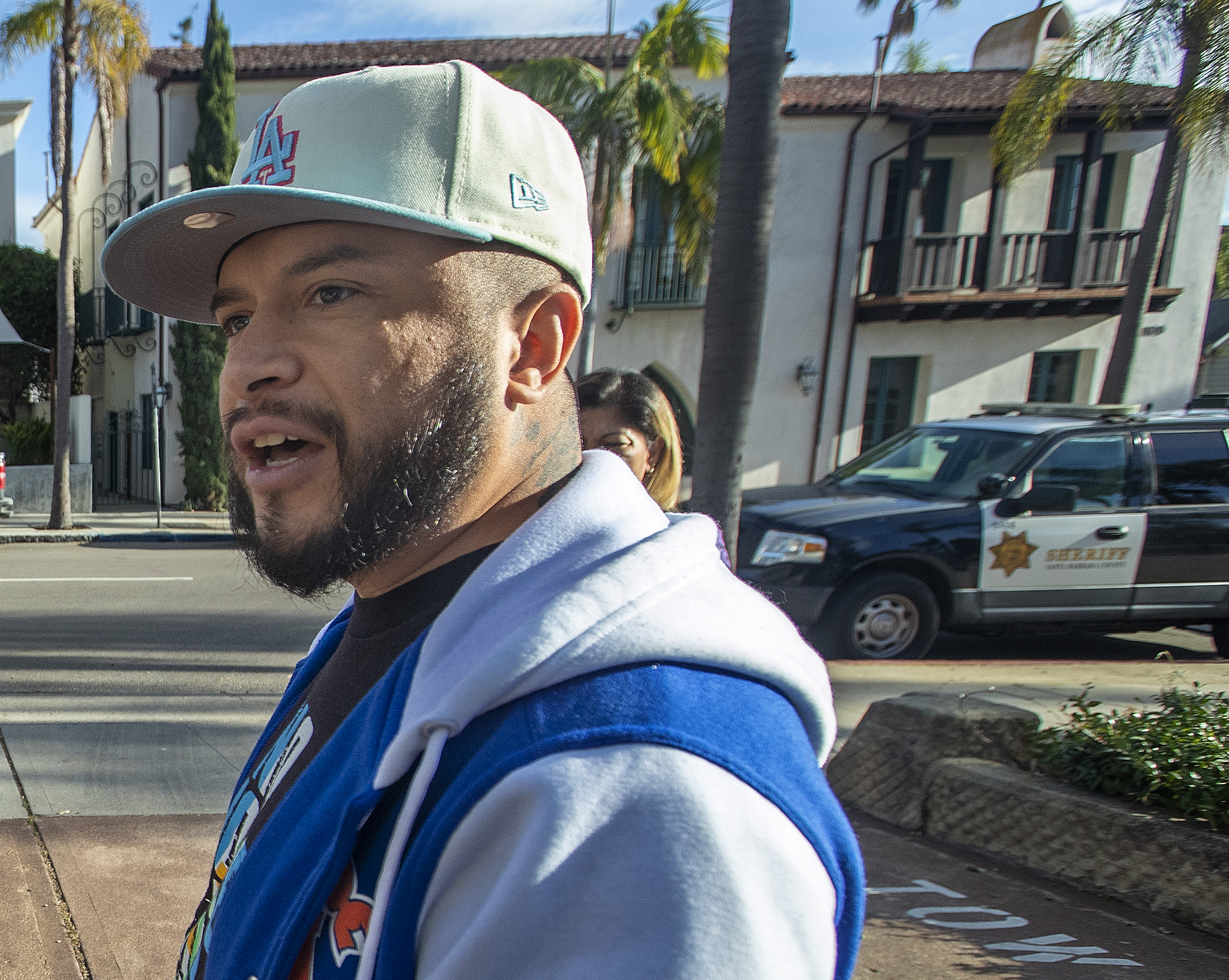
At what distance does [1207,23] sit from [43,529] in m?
15.0

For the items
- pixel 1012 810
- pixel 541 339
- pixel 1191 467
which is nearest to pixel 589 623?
pixel 541 339

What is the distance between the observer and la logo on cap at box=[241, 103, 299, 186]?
1065mm

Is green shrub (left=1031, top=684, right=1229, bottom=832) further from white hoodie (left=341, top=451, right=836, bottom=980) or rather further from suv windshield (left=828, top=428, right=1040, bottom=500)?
suv windshield (left=828, top=428, right=1040, bottom=500)

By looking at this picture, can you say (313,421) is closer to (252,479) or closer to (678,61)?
(252,479)

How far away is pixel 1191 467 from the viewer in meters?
7.37

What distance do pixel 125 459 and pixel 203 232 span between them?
20.6 metres

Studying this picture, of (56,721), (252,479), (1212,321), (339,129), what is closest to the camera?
(339,129)

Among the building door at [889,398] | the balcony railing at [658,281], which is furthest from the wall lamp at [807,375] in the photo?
the balcony railing at [658,281]

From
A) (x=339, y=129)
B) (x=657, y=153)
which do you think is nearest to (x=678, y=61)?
(x=657, y=153)

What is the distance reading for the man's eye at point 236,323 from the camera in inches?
50.4

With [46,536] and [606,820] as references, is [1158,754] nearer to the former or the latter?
[606,820]

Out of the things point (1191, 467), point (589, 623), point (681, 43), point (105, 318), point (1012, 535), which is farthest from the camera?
point (105, 318)

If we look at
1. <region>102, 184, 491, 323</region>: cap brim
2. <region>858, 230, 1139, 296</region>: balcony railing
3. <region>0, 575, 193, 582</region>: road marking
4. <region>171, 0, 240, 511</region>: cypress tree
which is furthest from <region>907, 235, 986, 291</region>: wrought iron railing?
<region>102, 184, 491, 323</region>: cap brim

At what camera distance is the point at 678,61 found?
1343cm
